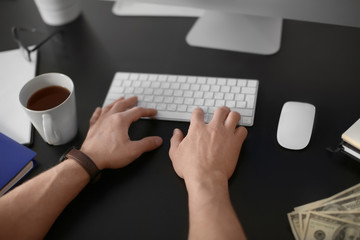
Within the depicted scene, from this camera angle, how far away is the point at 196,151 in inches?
28.5

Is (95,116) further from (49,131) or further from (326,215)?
(326,215)

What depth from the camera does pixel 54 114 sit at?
0.74 meters

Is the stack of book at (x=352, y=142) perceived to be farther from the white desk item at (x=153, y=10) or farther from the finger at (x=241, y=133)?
the white desk item at (x=153, y=10)

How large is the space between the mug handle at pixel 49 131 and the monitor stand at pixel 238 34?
463mm

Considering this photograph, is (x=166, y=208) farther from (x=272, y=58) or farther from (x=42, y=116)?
(x=272, y=58)

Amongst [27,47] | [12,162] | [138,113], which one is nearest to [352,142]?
[138,113]

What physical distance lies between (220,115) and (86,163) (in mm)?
297

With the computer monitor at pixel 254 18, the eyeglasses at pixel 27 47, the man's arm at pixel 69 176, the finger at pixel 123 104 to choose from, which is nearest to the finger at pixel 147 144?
the man's arm at pixel 69 176

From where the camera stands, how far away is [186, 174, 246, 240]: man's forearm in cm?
60

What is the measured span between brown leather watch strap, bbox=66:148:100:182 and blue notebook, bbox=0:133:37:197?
0.10m

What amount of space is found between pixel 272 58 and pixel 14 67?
0.71m

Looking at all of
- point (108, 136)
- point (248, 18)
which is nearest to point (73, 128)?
point (108, 136)

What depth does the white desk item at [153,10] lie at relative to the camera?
1131mm

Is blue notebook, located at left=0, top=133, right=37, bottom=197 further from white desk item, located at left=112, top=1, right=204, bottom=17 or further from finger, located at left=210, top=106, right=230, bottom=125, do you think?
white desk item, located at left=112, top=1, right=204, bottom=17
